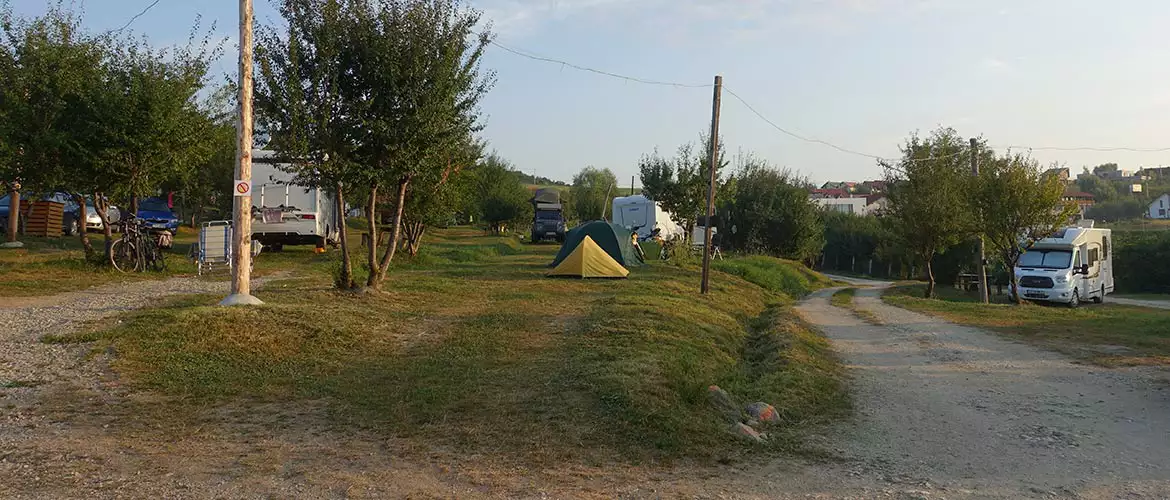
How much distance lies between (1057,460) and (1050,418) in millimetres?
1673

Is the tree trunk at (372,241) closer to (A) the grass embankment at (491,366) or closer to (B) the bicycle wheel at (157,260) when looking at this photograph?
(A) the grass embankment at (491,366)

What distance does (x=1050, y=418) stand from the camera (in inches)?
299

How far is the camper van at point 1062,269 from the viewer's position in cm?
2534

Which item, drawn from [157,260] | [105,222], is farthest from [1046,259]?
[105,222]

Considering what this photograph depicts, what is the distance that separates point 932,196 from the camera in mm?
25172

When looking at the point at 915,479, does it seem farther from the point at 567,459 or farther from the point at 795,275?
the point at 795,275

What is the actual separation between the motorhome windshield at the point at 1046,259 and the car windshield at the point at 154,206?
29.7m

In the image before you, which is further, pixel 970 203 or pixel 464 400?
pixel 970 203

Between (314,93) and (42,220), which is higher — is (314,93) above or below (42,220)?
above

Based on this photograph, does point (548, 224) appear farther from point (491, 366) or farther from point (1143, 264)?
point (491, 366)

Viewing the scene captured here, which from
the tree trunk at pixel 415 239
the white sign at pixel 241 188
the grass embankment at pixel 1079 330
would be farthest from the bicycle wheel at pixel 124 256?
the grass embankment at pixel 1079 330

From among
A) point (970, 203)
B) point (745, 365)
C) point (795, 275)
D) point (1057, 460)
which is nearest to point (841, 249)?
point (795, 275)

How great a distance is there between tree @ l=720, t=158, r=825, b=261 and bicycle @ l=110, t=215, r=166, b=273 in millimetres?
31541

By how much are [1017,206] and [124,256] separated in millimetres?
21990
